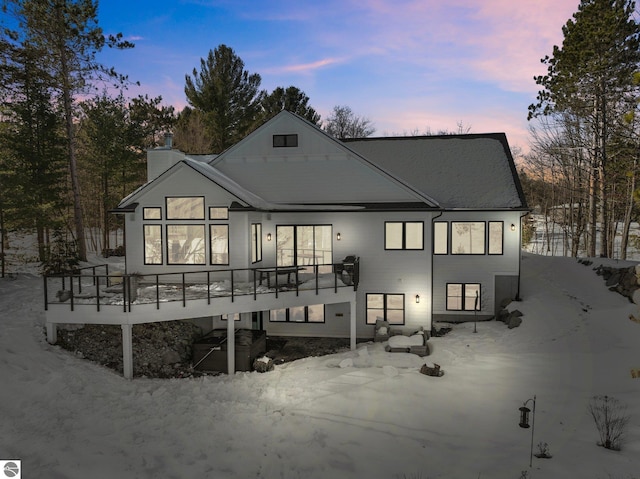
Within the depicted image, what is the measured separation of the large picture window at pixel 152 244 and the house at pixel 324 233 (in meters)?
0.04

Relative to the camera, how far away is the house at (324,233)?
1452cm

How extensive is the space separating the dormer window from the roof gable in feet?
0.27

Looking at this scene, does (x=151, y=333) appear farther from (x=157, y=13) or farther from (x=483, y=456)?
(x=157, y=13)

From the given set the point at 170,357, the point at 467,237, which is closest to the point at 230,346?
the point at 170,357

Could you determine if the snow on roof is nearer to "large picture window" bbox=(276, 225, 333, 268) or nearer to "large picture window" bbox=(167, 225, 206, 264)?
"large picture window" bbox=(276, 225, 333, 268)

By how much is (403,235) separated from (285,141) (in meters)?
6.26

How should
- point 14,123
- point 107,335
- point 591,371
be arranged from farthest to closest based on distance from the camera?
1. point 14,123
2. point 107,335
3. point 591,371

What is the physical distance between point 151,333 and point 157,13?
35.0m

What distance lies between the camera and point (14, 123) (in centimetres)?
1988

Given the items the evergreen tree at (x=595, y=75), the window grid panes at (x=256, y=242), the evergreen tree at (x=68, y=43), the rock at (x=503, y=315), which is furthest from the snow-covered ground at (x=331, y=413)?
the evergreen tree at (x=595, y=75)

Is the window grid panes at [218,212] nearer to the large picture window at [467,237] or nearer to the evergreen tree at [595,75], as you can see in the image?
the large picture window at [467,237]

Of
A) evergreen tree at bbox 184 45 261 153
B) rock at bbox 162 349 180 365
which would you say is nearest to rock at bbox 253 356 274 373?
rock at bbox 162 349 180 365

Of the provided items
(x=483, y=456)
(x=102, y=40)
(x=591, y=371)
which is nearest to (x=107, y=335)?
(x=483, y=456)

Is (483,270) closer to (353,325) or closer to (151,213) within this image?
(353,325)
